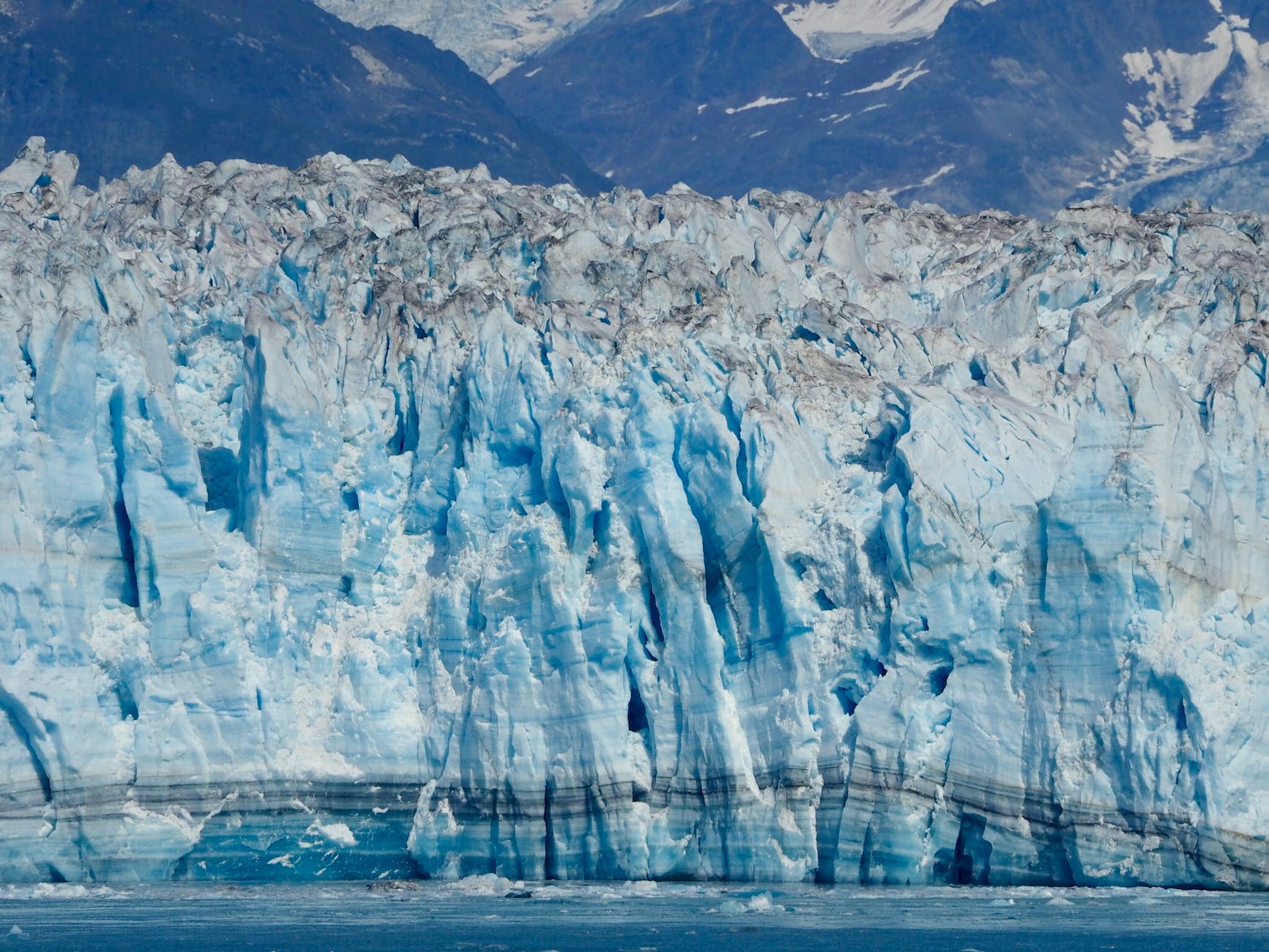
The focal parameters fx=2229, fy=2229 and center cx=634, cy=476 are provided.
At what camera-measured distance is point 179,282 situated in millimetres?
41750

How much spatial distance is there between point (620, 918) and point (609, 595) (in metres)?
5.89

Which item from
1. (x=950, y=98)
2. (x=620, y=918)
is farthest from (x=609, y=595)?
(x=950, y=98)

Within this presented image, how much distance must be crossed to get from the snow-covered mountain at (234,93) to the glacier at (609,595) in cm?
4069

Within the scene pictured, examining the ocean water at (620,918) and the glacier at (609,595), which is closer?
the ocean water at (620,918)

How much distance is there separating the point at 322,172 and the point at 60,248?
488 inches

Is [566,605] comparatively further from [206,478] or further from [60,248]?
[60,248]

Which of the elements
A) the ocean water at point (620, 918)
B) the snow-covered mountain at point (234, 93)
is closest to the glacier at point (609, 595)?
the ocean water at point (620, 918)

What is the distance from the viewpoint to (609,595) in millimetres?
34750

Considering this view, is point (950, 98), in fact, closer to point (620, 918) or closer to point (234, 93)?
point (234, 93)

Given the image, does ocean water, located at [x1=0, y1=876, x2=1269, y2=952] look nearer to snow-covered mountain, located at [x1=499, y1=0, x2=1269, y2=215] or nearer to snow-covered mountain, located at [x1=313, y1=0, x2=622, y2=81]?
snow-covered mountain, located at [x1=499, y1=0, x2=1269, y2=215]

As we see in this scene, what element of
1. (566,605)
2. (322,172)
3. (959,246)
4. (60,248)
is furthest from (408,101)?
(566,605)

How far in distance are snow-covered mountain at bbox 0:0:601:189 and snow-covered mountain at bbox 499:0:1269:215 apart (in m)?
14.9

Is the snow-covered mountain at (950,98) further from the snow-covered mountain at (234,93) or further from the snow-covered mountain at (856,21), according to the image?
the snow-covered mountain at (234,93)

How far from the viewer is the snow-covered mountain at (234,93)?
78625mm
